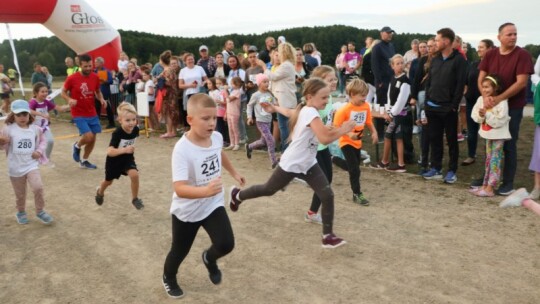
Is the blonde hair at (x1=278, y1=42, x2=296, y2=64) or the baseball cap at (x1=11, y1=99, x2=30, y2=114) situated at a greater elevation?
the blonde hair at (x1=278, y1=42, x2=296, y2=64)

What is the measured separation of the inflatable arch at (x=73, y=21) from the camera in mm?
13750

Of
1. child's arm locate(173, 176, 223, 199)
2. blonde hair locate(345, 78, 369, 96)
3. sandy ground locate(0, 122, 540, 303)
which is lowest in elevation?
sandy ground locate(0, 122, 540, 303)

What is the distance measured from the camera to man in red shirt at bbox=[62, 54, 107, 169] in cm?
812

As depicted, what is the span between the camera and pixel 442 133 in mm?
6898

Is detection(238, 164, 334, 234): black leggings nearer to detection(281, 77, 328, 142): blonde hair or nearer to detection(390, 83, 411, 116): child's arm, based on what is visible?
detection(281, 77, 328, 142): blonde hair

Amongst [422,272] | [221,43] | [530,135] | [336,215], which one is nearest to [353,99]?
[336,215]

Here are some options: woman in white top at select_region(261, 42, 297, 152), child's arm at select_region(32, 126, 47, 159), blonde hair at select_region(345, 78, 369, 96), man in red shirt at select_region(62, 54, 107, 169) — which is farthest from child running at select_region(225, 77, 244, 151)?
child's arm at select_region(32, 126, 47, 159)

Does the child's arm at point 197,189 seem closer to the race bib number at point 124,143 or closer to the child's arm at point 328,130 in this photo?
the child's arm at point 328,130

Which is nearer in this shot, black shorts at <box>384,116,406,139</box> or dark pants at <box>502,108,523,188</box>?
dark pants at <box>502,108,523,188</box>

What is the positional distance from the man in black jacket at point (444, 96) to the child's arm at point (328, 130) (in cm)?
303

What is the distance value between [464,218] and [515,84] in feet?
6.50

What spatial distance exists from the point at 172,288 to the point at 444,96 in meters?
4.94

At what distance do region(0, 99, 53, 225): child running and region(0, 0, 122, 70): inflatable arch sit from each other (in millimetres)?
10021

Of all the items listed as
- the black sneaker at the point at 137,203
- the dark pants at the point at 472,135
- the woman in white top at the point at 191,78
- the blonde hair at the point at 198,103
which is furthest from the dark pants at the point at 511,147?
the woman in white top at the point at 191,78
